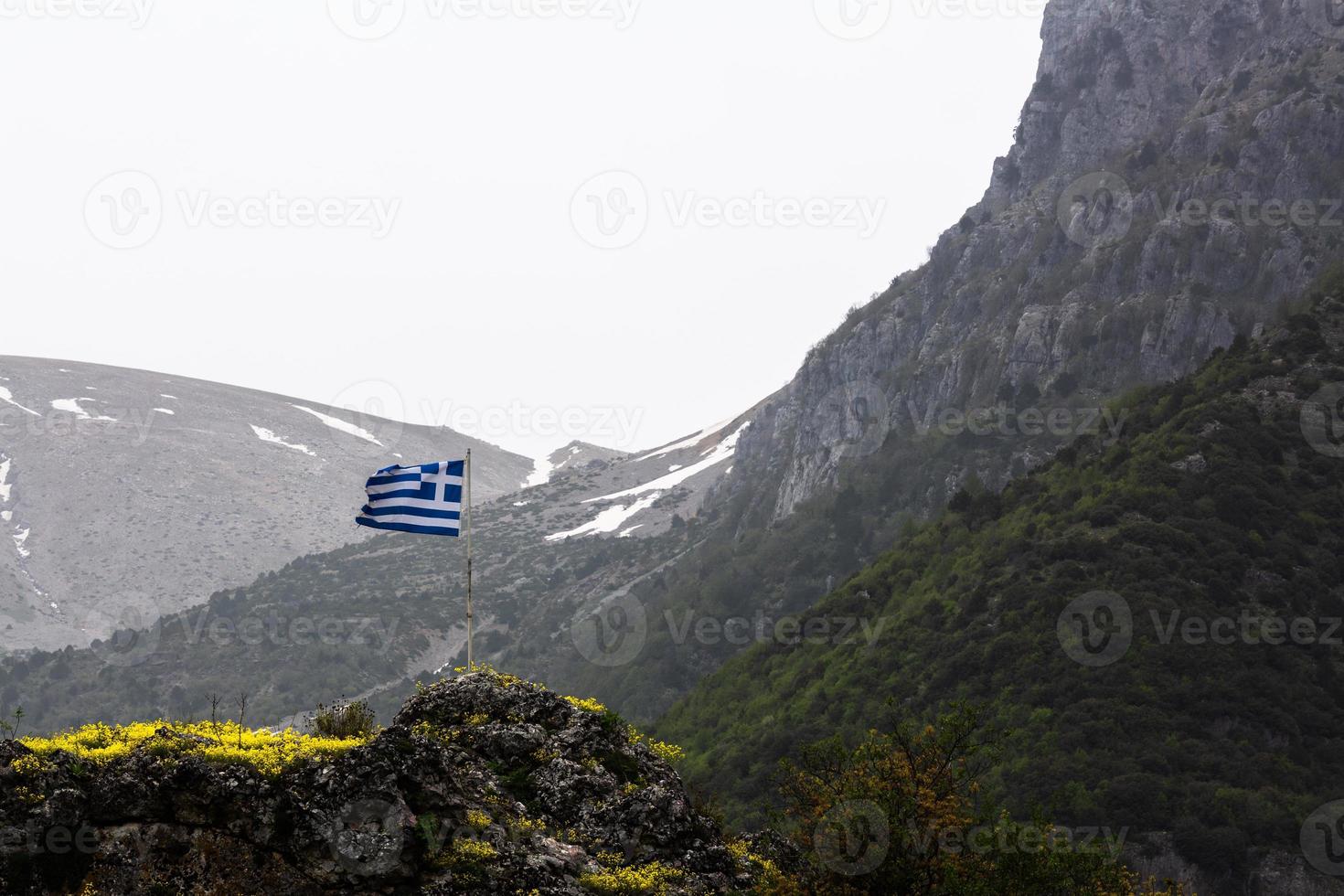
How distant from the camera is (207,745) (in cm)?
2156

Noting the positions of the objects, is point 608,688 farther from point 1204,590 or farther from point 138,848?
point 138,848

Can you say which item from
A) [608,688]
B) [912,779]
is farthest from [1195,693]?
[608,688]

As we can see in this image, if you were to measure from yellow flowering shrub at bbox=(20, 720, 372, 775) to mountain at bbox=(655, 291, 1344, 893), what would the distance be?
150ft

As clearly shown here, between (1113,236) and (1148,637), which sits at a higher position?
(1113,236)

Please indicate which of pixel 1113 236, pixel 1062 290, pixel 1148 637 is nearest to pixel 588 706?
pixel 1148 637

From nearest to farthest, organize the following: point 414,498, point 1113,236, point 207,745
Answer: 1. point 207,745
2. point 414,498
3. point 1113,236

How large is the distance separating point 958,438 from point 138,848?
130 m

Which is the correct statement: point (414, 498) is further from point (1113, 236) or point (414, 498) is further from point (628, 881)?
point (1113, 236)

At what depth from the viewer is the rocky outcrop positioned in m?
19.7

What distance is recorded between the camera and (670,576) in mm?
188125

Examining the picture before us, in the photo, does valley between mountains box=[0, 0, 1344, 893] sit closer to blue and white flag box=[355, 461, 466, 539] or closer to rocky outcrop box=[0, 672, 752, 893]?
blue and white flag box=[355, 461, 466, 539]

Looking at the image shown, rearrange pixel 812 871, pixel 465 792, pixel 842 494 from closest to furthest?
pixel 465 792 → pixel 812 871 → pixel 842 494

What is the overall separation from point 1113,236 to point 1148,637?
7607 cm

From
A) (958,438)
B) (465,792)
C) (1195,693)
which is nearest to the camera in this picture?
(465,792)
